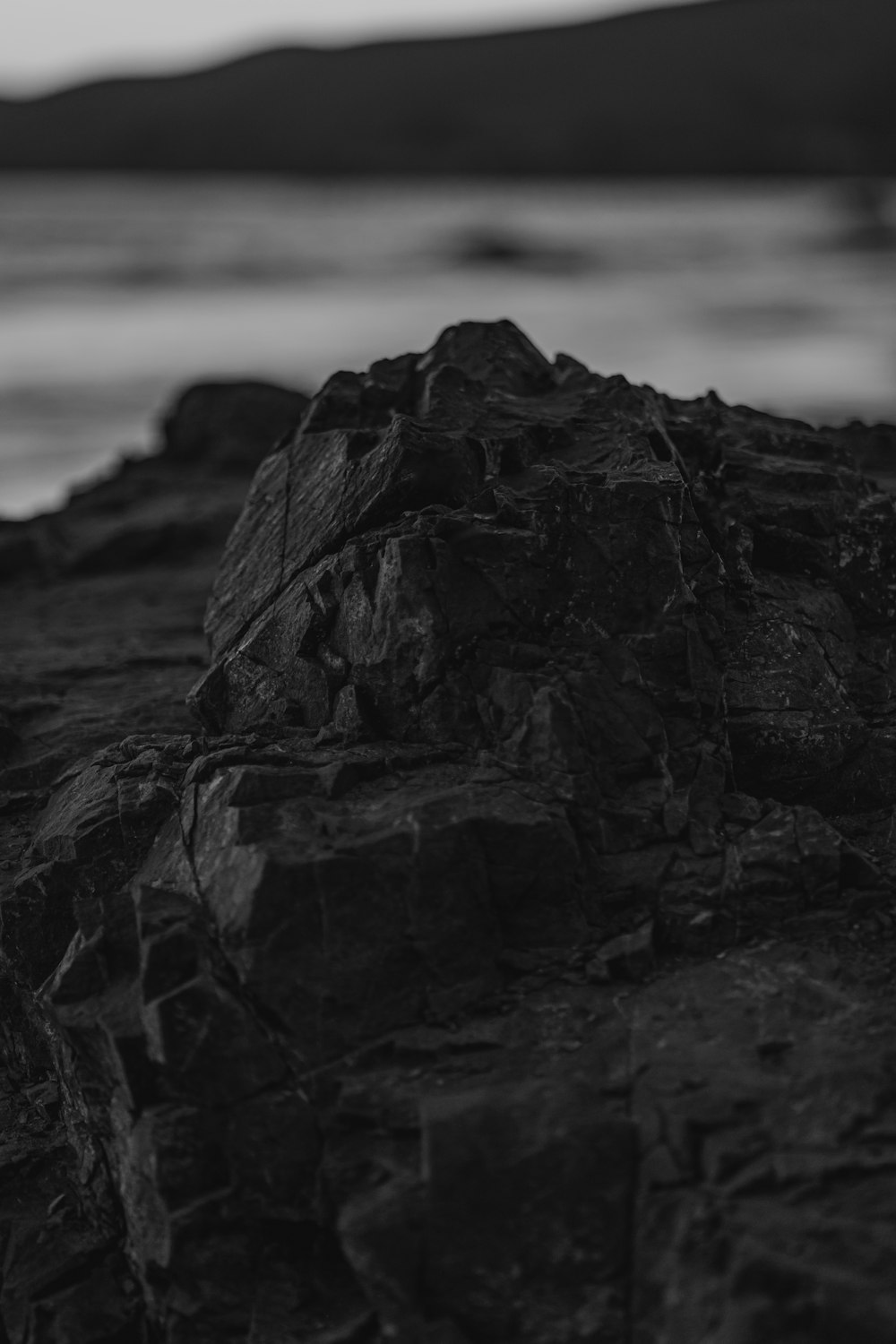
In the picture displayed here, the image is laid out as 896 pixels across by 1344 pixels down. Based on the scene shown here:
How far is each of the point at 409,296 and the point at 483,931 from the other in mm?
81667

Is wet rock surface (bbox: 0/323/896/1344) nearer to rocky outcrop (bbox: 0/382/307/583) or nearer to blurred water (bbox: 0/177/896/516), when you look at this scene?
rocky outcrop (bbox: 0/382/307/583)

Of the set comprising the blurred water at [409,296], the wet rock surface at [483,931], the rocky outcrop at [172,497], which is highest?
the blurred water at [409,296]

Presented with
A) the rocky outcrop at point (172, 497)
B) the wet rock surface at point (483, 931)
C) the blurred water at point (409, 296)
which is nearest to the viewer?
the wet rock surface at point (483, 931)

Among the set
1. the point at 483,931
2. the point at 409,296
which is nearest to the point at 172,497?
the point at 483,931

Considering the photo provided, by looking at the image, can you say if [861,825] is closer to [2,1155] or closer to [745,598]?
[745,598]

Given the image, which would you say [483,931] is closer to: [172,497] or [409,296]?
[172,497]

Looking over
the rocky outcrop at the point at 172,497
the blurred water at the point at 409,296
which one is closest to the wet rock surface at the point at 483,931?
the rocky outcrop at the point at 172,497

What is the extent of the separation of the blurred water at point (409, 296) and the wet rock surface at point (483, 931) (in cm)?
1663

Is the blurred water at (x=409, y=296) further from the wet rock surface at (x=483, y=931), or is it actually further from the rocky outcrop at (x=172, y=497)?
the wet rock surface at (x=483, y=931)

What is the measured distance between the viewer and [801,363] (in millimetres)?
49188

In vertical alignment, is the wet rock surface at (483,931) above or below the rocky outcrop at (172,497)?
below

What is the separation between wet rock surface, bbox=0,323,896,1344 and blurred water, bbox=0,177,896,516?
16632 millimetres

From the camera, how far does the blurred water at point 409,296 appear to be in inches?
1781

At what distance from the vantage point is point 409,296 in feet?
275
